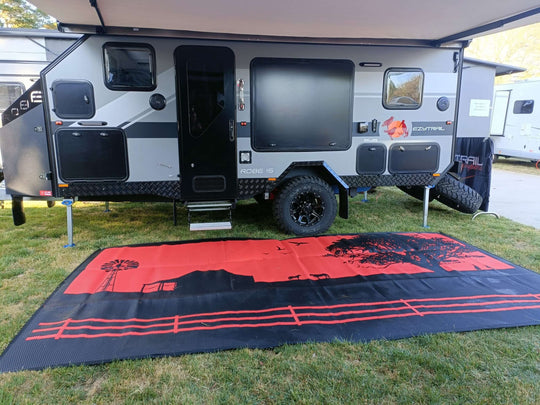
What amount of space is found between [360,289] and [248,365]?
1.43 meters

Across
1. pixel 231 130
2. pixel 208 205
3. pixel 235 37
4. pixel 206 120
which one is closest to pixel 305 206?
pixel 208 205

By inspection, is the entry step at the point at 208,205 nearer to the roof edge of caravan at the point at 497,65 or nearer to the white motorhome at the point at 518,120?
the roof edge of caravan at the point at 497,65

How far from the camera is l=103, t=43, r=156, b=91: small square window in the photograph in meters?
4.24

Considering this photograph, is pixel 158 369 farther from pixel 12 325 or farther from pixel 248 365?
pixel 12 325

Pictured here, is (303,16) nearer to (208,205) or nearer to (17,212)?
(208,205)

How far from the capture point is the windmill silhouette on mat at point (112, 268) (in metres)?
3.40

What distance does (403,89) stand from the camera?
4.97 metres

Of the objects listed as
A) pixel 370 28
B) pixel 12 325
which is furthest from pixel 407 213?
pixel 12 325

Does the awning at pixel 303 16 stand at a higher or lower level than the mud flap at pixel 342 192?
higher

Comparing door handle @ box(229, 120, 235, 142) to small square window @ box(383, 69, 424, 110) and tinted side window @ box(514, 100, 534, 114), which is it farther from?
tinted side window @ box(514, 100, 534, 114)

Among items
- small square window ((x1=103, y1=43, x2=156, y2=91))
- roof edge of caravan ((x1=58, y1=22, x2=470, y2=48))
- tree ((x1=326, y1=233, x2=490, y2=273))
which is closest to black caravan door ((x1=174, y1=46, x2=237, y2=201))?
roof edge of caravan ((x1=58, y1=22, x2=470, y2=48))

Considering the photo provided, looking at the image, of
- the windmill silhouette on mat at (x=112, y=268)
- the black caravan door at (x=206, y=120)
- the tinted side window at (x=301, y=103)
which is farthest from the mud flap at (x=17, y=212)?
the tinted side window at (x=301, y=103)

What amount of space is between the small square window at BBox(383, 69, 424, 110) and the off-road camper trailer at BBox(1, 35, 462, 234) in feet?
0.05

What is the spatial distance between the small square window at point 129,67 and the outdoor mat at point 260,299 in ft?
6.22
